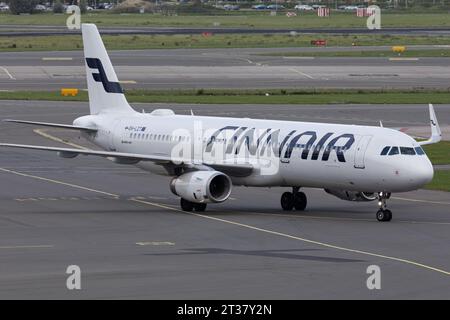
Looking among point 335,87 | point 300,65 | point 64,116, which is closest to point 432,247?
point 64,116

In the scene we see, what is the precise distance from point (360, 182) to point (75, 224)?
10.4 m

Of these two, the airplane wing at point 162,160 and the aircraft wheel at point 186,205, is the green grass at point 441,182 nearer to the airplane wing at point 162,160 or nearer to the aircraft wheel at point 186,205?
the airplane wing at point 162,160

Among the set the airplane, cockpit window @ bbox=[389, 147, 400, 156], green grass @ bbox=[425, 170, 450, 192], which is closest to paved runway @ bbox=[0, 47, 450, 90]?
green grass @ bbox=[425, 170, 450, 192]

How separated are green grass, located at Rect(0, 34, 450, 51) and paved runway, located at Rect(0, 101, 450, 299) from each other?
332 ft

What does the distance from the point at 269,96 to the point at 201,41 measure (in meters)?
72.6

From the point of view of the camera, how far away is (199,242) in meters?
40.4

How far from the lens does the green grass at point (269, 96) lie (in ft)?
325

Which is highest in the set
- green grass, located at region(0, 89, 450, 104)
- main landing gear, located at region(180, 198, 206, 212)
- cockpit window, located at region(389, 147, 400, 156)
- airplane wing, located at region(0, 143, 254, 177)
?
green grass, located at region(0, 89, 450, 104)

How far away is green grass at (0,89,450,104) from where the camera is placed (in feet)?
325

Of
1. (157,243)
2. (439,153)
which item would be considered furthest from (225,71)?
(157,243)

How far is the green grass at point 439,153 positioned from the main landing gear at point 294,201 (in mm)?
17648

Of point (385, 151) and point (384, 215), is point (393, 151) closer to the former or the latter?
point (385, 151)

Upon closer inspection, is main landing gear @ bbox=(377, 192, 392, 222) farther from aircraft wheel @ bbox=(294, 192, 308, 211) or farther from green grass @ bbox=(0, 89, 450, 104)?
green grass @ bbox=(0, 89, 450, 104)

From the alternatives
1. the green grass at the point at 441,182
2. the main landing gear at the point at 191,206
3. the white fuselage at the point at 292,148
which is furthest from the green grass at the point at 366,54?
the main landing gear at the point at 191,206
